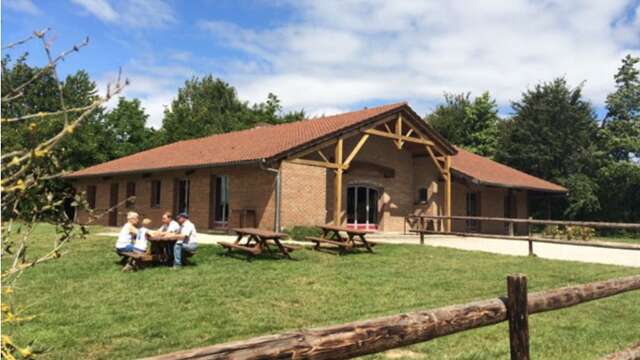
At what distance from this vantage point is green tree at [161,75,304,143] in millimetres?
45938

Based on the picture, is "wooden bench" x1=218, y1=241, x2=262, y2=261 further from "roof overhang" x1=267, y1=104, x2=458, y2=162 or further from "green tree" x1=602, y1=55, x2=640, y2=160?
"green tree" x1=602, y1=55, x2=640, y2=160

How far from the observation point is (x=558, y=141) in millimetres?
35750

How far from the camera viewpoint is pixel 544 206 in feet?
114

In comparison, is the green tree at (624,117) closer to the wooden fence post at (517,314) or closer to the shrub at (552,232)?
the shrub at (552,232)

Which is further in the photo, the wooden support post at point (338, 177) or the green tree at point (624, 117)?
the green tree at point (624, 117)

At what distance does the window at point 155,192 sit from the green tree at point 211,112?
21.1m

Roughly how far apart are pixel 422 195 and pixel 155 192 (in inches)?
468

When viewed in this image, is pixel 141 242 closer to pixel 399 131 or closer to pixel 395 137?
pixel 395 137

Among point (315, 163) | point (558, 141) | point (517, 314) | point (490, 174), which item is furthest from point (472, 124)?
point (517, 314)

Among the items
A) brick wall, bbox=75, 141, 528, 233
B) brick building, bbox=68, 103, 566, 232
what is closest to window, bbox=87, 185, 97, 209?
brick building, bbox=68, 103, 566, 232

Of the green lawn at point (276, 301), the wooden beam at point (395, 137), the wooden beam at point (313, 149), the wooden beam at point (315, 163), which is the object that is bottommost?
the green lawn at point (276, 301)

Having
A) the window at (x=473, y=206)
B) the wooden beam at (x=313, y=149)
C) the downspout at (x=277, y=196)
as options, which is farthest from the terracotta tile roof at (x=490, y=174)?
the downspout at (x=277, y=196)

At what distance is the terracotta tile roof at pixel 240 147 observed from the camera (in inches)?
754

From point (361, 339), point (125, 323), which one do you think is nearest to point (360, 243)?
point (125, 323)
